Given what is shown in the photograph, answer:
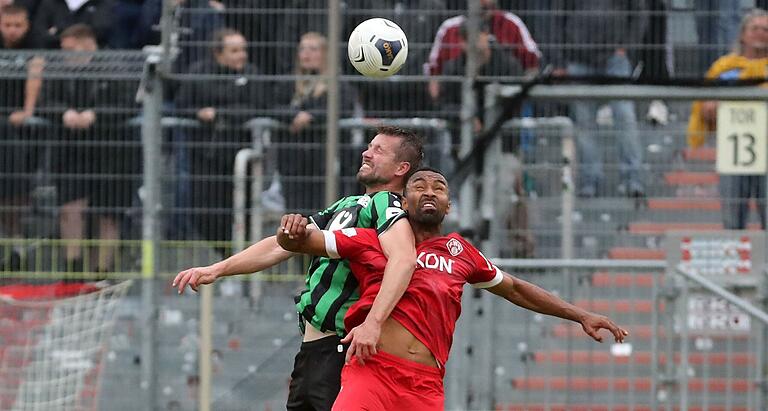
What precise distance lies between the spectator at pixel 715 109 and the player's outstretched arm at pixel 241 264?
429cm

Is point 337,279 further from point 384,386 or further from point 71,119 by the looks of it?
point 71,119

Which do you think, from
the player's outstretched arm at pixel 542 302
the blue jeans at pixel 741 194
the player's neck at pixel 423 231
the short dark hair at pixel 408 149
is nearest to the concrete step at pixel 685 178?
the blue jeans at pixel 741 194

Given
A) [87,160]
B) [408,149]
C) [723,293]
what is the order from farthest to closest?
[87,160] < [723,293] < [408,149]

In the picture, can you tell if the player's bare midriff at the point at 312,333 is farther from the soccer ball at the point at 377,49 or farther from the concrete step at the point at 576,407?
the concrete step at the point at 576,407

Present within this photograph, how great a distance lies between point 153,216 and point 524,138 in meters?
2.79

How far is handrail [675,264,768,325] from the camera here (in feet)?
28.8

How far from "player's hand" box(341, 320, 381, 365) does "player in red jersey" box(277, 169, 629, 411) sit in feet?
0.30

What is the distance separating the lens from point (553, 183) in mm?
10352

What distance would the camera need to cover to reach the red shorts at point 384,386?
265 inches

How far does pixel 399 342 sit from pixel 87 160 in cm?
480

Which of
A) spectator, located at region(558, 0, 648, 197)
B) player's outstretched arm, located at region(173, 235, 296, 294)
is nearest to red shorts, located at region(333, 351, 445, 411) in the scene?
player's outstretched arm, located at region(173, 235, 296, 294)

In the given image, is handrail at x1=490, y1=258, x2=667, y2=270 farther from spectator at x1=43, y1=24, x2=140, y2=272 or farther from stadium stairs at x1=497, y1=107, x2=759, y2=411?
spectator at x1=43, y1=24, x2=140, y2=272

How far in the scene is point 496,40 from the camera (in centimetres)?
1072

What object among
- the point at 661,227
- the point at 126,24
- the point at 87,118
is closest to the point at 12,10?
the point at 126,24
